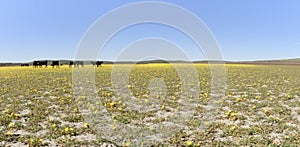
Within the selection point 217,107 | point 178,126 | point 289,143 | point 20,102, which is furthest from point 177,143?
point 20,102

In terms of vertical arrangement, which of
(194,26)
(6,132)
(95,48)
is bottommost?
(6,132)

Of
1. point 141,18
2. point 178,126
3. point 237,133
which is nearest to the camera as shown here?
point 237,133

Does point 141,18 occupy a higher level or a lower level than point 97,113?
higher

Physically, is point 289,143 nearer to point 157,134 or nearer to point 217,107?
point 157,134

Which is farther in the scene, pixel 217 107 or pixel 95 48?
pixel 95 48

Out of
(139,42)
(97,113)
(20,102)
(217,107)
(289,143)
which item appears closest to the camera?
(289,143)

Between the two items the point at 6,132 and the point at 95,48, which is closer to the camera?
the point at 6,132

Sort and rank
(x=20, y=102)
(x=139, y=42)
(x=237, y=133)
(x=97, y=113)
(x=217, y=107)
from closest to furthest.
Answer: (x=237, y=133) < (x=97, y=113) < (x=217, y=107) < (x=20, y=102) < (x=139, y=42)

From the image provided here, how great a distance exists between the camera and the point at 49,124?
25.3 feet

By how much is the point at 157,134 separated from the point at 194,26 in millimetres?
6628

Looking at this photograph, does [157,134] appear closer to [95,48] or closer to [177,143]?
[177,143]

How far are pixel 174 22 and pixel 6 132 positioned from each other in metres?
9.12

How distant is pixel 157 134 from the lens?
6781 mm

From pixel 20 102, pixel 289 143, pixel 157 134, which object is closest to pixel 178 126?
pixel 157 134
